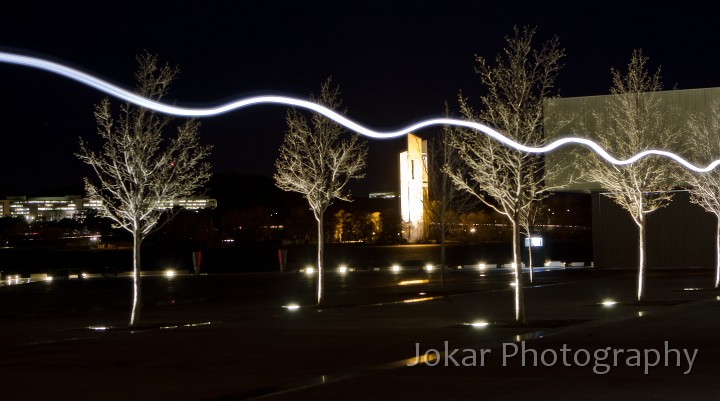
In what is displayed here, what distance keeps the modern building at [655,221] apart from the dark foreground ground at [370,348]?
37.7ft

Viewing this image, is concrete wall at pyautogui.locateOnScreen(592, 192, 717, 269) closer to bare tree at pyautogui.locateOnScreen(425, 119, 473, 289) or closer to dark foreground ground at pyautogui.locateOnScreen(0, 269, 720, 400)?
bare tree at pyautogui.locateOnScreen(425, 119, 473, 289)

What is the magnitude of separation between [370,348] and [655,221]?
103ft

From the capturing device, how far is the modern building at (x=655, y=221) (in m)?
39.7

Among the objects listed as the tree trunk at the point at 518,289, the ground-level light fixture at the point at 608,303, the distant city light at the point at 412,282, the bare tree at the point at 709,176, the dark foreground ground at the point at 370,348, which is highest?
the bare tree at the point at 709,176

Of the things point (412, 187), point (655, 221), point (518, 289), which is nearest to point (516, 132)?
point (518, 289)

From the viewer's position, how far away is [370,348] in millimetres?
15531

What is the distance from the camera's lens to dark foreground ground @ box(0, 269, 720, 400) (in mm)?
11422

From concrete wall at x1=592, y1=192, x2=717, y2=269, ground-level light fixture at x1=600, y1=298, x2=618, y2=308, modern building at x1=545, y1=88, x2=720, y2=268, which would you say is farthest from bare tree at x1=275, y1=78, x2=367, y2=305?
concrete wall at x1=592, y1=192, x2=717, y2=269

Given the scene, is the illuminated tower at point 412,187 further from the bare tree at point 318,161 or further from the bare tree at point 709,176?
the bare tree at point 318,161

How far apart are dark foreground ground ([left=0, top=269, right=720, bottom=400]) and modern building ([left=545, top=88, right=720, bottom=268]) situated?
11497 mm

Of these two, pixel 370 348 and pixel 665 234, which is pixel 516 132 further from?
pixel 665 234

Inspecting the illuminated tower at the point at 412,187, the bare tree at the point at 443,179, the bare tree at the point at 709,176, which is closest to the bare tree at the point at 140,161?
the bare tree at the point at 443,179

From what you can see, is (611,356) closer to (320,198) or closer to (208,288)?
(320,198)

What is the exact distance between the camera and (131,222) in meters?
21.3
